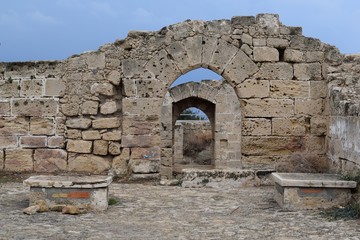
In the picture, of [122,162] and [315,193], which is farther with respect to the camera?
[122,162]

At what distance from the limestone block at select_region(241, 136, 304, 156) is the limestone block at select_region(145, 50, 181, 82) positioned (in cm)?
177

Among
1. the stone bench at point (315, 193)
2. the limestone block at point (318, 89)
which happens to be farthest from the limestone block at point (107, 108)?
the stone bench at point (315, 193)

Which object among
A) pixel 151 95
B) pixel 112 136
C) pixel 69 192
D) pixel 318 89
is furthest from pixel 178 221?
pixel 318 89

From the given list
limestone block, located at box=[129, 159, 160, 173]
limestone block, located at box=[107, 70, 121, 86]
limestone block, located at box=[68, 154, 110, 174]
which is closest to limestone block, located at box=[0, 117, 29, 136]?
limestone block, located at box=[68, 154, 110, 174]

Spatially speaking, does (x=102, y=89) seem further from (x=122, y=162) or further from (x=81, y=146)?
(x=122, y=162)

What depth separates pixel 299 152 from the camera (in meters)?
8.99

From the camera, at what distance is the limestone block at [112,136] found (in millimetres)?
9055

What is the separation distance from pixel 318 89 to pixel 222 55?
186 centimetres

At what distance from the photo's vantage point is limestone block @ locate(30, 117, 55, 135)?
29.9 ft

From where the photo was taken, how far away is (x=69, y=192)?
6301mm

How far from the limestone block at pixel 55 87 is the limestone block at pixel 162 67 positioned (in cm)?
157

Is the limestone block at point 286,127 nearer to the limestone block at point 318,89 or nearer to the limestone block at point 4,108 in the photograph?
the limestone block at point 318,89

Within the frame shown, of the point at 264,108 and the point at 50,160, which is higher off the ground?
the point at 264,108

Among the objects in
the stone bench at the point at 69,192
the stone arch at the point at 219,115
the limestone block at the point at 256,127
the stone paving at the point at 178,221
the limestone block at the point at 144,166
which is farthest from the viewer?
the stone arch at the point at 219,115
